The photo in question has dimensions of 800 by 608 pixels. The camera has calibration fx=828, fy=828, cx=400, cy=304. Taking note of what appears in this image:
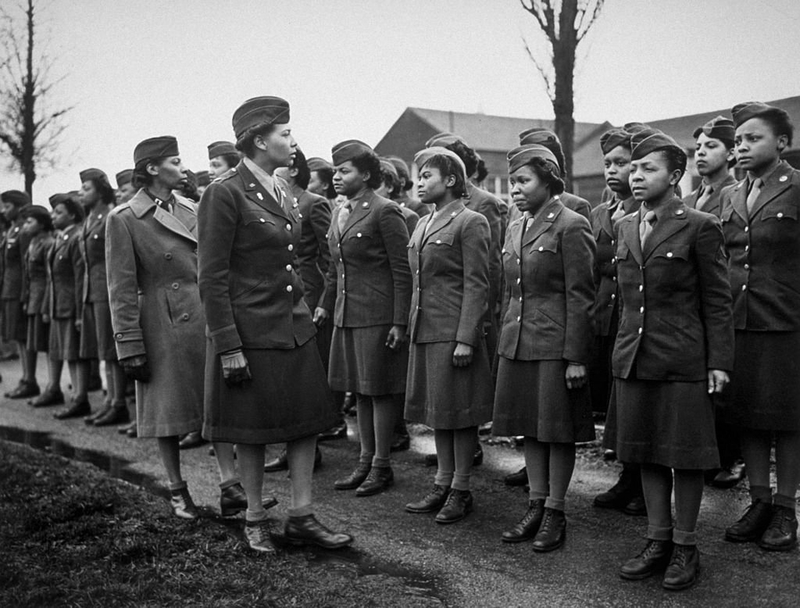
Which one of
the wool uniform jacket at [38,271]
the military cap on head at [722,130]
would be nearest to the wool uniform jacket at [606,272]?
the military cap on head at [722,130]

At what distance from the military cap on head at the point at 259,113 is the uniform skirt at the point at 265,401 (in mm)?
1274

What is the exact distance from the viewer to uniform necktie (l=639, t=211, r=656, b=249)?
4.26m

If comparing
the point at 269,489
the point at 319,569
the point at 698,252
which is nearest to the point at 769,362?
the point at 698,252

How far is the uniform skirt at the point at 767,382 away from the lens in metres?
4.59

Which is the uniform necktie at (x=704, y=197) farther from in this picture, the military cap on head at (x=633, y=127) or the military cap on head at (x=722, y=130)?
the military cap on head at (x=633, y=127)

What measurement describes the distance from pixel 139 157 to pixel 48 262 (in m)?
4.94

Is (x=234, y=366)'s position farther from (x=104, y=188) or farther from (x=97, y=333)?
(x=104, y=188)

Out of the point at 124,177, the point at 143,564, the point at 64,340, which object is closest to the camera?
the point at 143,564

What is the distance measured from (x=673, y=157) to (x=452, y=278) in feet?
5.30

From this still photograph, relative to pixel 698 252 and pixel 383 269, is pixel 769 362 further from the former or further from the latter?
pixel 383 269

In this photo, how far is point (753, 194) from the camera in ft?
15.7

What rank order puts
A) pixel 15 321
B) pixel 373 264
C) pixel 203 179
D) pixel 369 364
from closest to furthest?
pixel 369 364
pixel 373 264
pixel 203 179
pixel 15 321

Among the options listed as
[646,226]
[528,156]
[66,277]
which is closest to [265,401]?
[528,156]

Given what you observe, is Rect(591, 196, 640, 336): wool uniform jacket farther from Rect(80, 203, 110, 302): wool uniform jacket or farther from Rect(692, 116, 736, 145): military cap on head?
Rect(80, 203, 110, 302): wool uniform jacket
